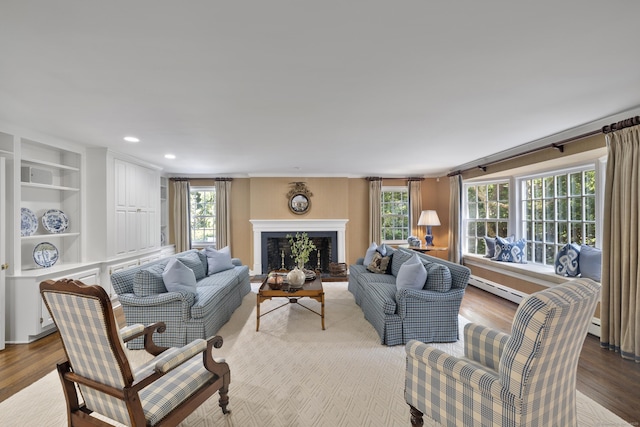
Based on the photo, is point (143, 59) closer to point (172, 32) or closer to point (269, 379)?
point (172, 32)

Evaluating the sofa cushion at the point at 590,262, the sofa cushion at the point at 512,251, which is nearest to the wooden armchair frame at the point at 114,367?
the sofa cushion at the point at 590,262

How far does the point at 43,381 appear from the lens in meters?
2.49

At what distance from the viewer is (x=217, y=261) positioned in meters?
4.68

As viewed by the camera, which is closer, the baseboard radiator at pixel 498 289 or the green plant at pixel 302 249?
the green plant at pixel 302 249

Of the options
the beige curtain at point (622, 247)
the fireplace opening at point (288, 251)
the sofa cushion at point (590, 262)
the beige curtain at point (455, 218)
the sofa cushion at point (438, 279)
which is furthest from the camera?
the fireplace opening at point (288, 251)

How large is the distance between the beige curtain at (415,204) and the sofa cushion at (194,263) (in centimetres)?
Result: 486

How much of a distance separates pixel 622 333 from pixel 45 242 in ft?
22.5

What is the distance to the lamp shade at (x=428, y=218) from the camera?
6.43m

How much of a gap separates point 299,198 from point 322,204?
562 millimetres

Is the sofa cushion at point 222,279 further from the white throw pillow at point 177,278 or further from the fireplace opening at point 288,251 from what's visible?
the fireplace opening at point 288,251

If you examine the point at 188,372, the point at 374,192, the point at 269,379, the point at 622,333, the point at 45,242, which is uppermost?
the point at 374,192

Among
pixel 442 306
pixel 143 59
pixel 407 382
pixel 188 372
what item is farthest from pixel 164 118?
pixel 442 306

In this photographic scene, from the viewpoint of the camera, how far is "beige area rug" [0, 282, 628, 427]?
2012 millimetres

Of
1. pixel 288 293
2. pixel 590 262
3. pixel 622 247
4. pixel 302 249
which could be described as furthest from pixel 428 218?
pixel 288 293
